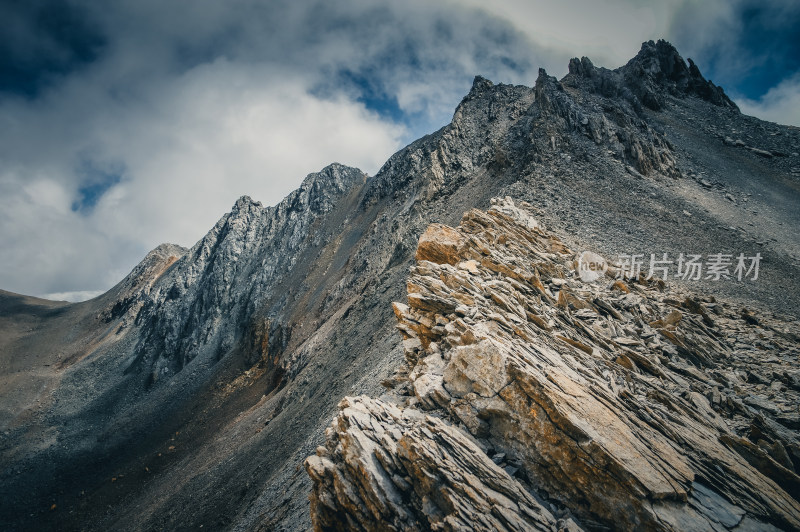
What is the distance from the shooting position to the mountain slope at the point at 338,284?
26.7 meters

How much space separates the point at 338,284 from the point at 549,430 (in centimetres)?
4231

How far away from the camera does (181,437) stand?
1644 inches

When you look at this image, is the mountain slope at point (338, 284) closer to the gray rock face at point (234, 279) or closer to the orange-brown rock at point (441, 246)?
the gray rock face at point (234, 279)

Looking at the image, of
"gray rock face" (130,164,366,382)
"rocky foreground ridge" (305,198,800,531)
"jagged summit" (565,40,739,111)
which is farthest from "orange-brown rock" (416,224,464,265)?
"jagged summit" (565,40,739,111)

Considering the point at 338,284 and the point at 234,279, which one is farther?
the point at 234,279

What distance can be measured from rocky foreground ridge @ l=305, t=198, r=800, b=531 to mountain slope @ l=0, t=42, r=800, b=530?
7.08m

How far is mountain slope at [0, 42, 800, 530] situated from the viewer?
87.6 ft

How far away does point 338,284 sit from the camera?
48156mm

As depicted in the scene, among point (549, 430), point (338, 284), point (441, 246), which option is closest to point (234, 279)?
point (338, 284)

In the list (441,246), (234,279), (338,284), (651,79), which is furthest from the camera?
(234,279)

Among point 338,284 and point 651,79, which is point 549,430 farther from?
point 651,79

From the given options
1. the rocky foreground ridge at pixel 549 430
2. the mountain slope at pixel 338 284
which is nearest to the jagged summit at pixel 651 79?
the mountain slope at pixel 338 284

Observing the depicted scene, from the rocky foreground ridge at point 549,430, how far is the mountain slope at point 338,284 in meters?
7.08

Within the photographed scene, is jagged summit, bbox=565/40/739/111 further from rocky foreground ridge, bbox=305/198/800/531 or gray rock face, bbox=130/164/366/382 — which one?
rocky foreground ridge, bbox=305/198/800/531
